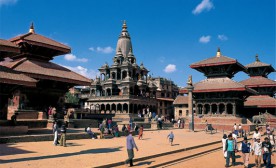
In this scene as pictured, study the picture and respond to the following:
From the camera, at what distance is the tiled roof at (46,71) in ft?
85.1

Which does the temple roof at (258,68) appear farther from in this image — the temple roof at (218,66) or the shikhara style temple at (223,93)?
the temple roof at (218,66)

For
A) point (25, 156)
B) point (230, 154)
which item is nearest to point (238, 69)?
point (230, 154)

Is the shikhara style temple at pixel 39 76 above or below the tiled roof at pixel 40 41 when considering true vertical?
below

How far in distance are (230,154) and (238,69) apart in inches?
1417

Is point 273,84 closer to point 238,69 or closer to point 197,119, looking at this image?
point 238,69

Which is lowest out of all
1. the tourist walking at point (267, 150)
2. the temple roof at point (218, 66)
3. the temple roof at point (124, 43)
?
the tourist walking at point (267, 150)

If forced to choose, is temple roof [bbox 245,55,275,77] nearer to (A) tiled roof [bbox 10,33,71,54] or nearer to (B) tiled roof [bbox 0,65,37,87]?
(A) tiled roof [bbox 10,33,71,54]

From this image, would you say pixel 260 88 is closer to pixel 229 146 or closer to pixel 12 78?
pixel 229 146

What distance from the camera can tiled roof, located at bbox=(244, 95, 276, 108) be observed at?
154 ft

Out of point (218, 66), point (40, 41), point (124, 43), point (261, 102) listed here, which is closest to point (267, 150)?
point (40, 41)

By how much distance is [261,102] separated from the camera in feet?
160

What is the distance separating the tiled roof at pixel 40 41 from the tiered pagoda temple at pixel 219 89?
2058 centimetres

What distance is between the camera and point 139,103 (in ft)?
202

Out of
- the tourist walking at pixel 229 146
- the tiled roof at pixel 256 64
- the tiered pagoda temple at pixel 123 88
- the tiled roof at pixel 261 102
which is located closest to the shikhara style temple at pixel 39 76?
the tourist walking at pixel 229 146
